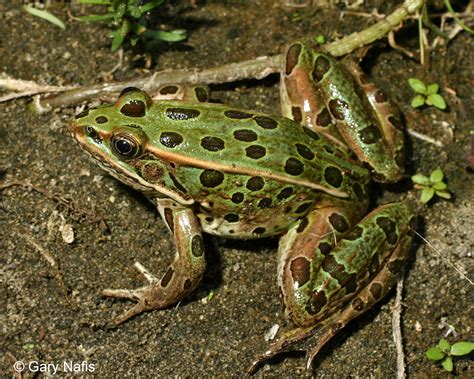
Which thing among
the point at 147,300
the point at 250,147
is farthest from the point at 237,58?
the point at 147,300

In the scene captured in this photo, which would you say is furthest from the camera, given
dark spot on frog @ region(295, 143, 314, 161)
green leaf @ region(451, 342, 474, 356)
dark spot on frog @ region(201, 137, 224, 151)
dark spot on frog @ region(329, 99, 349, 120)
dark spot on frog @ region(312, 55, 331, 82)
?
dark spot on frog @ region(312, 55, 331, 82)

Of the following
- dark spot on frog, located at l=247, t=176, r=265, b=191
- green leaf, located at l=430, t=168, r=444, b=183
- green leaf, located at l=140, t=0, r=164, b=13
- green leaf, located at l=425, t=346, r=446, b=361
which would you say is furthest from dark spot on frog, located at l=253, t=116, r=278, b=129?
green leaf, located at l=425, t=346, r=446, b=361

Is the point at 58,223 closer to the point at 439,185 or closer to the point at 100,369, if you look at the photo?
the point at 100,369

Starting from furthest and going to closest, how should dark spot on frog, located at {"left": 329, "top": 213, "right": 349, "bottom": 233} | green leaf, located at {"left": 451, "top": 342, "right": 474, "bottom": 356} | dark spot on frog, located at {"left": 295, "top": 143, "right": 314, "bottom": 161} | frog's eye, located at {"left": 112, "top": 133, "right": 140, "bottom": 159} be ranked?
green leaf, located at {"left": 451, "top": 342, "right": 474, "bottom": 356}
dark spot on frog, located at {"left": 329, "top": 213, "right": 349, "bottom": 233}
dark spot on frog, located at {"left": 295, "top": 143, "right": 314, "bottom": 161}
frog's eye, located at {"left": 112, "top": 133, "right": 140, "bottom": 159}

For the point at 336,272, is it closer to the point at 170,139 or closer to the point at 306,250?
the point at 306,250

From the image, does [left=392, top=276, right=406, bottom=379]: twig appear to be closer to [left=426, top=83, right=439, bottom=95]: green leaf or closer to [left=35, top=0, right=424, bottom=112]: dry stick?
[left=426, top=83, right=439, bottom=95]: green leaf
